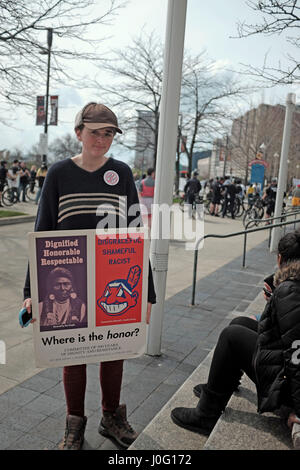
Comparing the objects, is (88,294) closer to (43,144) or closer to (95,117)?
(95,117)

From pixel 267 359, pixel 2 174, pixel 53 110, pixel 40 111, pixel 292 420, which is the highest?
pixel 53 110

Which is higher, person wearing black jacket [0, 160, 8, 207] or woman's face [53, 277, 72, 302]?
person wearing black jacket [0, 160, 8, 207]

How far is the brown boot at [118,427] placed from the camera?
2.63 meters

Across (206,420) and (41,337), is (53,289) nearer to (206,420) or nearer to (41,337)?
(41,337)

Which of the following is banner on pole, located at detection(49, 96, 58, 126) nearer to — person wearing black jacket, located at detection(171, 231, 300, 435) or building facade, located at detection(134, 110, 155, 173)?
building facade, located at detection(134, 110, 155, 173)

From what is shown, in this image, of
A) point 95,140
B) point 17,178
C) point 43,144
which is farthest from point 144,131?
point 95,140

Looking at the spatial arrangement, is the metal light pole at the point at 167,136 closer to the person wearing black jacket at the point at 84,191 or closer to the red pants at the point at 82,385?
the person wearing black jacket at the point at 84,191

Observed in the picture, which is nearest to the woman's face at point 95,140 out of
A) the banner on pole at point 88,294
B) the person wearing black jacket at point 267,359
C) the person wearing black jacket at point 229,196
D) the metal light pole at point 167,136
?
the banner on pole at point 88,294

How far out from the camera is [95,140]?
92.7 inches

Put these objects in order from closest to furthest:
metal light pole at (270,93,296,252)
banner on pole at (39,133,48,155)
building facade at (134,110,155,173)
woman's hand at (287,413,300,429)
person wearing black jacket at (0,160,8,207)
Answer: woman's hand at (287,413,300,429), metal light pole at (270,93,296,252), person wearing black jacket at (0,160,8,207), banner on pole at (39,133,48,155), building facade at (134,110,155,173)

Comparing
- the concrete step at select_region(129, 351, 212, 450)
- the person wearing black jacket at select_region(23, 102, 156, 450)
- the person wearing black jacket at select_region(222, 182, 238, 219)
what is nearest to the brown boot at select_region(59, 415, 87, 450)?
the person wearing black jacket at select_region(23, 102, 156, 450)

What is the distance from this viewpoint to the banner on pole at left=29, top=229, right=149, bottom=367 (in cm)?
228

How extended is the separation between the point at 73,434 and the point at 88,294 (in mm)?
843

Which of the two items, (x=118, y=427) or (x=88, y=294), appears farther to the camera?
(x=118, y=427)
